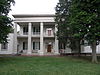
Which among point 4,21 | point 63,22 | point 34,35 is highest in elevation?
point 63,22

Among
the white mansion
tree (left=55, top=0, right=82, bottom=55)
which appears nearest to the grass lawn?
→ tree (left=55, top=0, right=82, bottom=55)

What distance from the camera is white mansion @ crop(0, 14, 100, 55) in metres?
34.2

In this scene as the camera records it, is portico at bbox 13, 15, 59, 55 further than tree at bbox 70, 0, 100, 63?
Yes

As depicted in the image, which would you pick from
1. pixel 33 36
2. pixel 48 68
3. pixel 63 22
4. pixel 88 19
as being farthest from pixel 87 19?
pixel 33 36

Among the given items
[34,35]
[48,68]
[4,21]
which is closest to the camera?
[48,68]

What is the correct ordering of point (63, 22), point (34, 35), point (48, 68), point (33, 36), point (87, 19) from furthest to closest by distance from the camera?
point (34, 35)
point (33, 36)
point (63, 22)
point (87, 19)
point (48, 68)

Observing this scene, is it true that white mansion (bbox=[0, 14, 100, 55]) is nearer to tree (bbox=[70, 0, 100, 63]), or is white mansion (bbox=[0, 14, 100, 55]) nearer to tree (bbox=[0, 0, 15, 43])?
tree (bbox=[0, 0, 15, 43])

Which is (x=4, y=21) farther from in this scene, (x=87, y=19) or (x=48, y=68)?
(x=87, y=19)

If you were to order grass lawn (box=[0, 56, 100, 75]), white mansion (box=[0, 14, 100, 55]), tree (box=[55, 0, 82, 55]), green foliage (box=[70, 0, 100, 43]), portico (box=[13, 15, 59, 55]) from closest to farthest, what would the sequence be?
1. grass lawn (box=[0, 56, 100, 75])
2. green foliage (box=[70, 0, 100, 43])
3. tree (box=[55, 0, 82, 55])
4. white mansion (box=[0, 14, 100, 55])
5. portico (box=[13, 15, 59, 55])

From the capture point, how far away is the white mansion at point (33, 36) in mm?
34188

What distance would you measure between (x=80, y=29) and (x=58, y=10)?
1037 cm

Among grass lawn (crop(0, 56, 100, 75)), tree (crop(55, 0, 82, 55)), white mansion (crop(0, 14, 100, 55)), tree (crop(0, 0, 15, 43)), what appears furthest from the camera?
white mansion (crop(0, 14, 100, 55))

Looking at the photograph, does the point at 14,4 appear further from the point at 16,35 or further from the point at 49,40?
the point at 49,40

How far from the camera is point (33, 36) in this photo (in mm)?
36094
